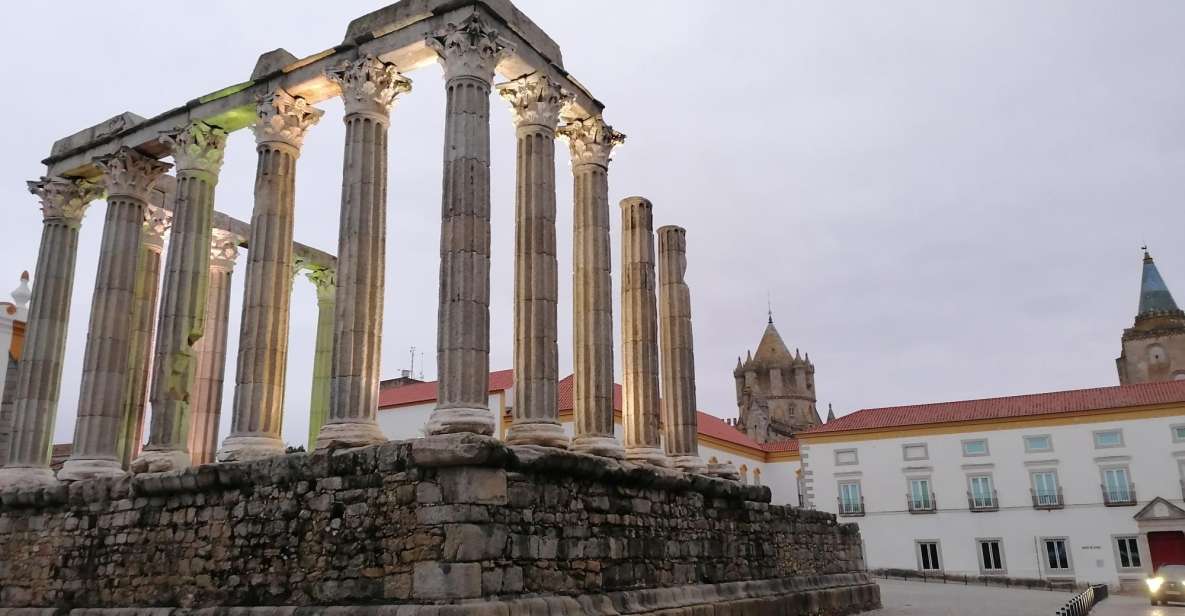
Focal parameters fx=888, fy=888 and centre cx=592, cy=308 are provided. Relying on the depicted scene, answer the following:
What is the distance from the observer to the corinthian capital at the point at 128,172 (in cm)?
1596

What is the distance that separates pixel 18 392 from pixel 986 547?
36.6m

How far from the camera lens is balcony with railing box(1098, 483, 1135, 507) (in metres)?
36.4

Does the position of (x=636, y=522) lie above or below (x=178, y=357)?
below

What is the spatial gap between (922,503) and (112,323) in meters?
35.0

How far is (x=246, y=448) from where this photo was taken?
12.5m

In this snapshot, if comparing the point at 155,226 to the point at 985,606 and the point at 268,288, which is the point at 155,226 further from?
the point at 985,606

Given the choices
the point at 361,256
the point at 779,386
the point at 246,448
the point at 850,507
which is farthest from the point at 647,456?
the point at 779,386

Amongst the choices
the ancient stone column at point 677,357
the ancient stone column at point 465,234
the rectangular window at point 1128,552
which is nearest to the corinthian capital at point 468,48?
the ancient stone column at point 465,234

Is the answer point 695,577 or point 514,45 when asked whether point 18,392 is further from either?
point 695,577

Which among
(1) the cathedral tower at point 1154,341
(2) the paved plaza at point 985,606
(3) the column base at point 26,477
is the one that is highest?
(1) the cathedral tower at point 1154,341

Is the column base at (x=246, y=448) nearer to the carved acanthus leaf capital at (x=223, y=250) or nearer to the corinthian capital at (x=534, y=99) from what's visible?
the corinthian capital at (x=534, y=99)

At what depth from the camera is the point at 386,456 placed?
10.1 metres

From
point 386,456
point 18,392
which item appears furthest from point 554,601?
point 18,392

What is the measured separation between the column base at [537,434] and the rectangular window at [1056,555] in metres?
32.8
